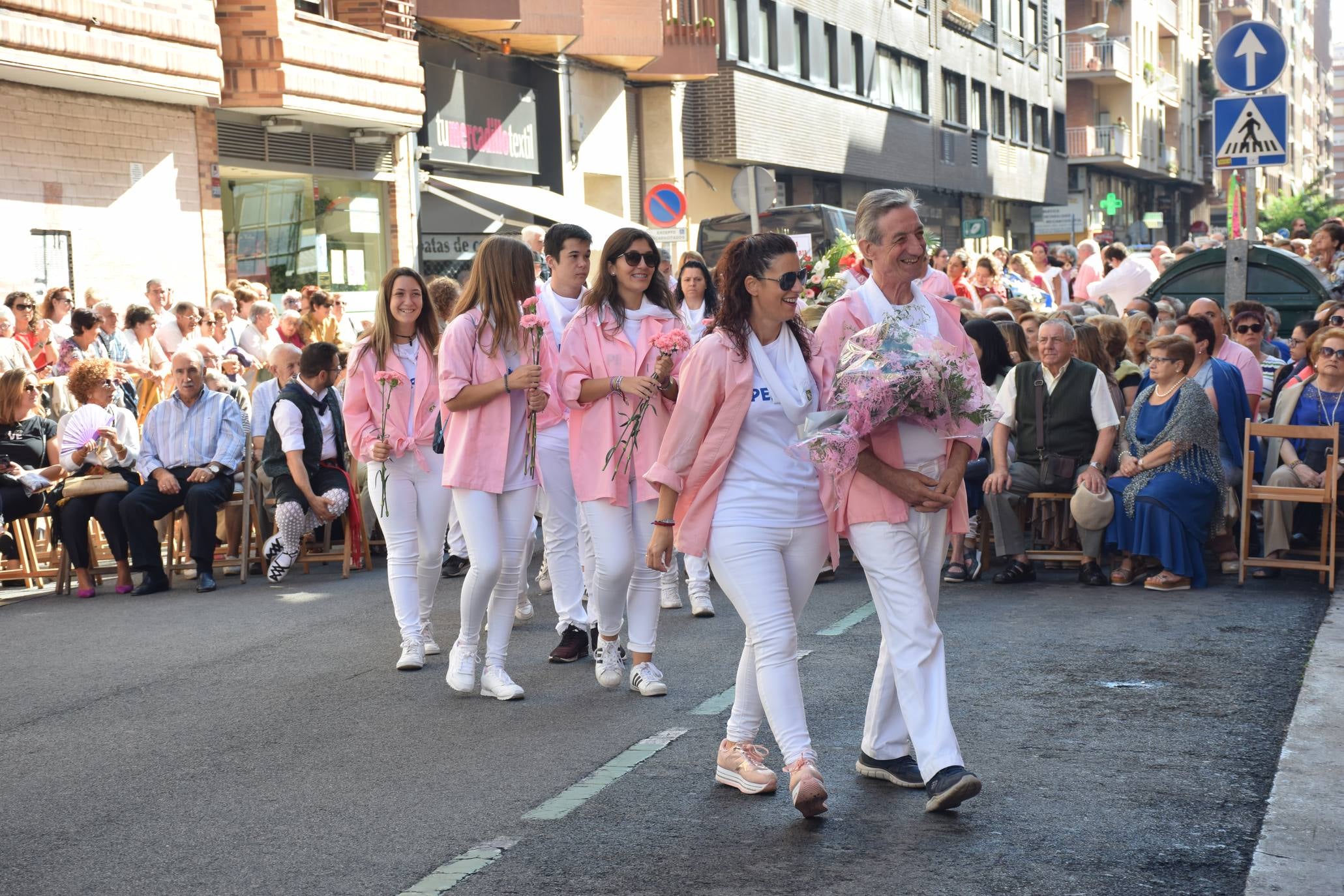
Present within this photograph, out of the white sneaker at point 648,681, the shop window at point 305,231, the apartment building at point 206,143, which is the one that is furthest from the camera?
the shop window at point 305,231

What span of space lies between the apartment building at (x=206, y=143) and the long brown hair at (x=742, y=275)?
12317 millimetres

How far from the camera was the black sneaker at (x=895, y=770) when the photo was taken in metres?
5.79

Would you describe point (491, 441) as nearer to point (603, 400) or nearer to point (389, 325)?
point (603, 400)

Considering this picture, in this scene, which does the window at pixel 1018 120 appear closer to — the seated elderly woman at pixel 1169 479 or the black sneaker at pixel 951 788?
the seated elderly woman at pixel 1169 479

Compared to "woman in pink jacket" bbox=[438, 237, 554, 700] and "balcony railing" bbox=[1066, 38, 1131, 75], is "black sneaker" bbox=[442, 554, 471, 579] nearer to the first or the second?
"woman in pink jacket" bbox=[438, 237, 554, 700]

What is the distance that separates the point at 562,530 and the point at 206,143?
44.0 feet

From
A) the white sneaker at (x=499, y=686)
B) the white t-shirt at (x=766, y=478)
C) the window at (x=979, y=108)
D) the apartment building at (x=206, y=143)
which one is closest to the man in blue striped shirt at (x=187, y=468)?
the white sneaker at (x=499, y=686)

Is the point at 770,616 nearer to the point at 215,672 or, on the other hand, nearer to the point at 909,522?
the point at 909,522

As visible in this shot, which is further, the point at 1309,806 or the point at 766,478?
the point at 766,478

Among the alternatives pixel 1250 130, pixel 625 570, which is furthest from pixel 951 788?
pixel 1250 130

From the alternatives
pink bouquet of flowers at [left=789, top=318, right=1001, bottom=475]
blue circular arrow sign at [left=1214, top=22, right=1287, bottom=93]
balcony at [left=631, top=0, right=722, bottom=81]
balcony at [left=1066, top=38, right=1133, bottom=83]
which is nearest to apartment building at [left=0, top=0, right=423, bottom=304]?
balcony at [left=631, top=0, right=722, bottom=81]

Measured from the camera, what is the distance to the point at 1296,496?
1028cm

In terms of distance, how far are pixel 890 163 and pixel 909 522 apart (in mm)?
39302

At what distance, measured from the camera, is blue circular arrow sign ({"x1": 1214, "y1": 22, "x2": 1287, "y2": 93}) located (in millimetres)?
12258
